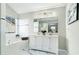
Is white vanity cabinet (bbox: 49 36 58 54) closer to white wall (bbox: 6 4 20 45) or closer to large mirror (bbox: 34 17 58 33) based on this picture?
large mirror (bbox: 34 17 58 33)

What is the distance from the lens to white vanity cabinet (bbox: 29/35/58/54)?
204 cm

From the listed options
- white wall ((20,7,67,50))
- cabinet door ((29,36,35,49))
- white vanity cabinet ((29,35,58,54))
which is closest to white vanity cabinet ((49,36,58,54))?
white vanity cabinet ((29,35,58,54))

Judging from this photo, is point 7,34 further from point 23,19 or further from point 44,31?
point 44,31

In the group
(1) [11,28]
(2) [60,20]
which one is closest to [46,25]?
(2) [60,20]

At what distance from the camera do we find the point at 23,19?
6.17 ft

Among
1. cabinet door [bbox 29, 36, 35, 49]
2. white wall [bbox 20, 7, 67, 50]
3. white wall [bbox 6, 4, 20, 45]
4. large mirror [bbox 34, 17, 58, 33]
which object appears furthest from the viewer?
large mirror [bbox 34, 17, 58, 33]

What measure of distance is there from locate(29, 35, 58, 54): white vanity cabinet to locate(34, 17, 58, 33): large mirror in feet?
0.55

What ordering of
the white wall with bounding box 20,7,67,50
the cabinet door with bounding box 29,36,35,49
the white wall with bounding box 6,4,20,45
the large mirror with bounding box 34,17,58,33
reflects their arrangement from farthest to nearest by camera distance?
the large mirror with bounding box 34,17,58,33 < the cabinet door with bounding box 29,36,35,49 < the white wall with bounding box 20,7,67,50 < the white wall with bounding box 6,4,20,45

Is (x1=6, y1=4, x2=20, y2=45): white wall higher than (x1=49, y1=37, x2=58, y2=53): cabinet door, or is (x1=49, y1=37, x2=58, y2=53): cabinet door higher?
(x1=6, y1=4, x2=20, y2=45): white wall

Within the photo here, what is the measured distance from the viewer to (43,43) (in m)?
2.10

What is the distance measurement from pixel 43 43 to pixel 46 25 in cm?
43

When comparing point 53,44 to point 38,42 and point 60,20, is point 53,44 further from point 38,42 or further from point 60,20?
point 60,20
